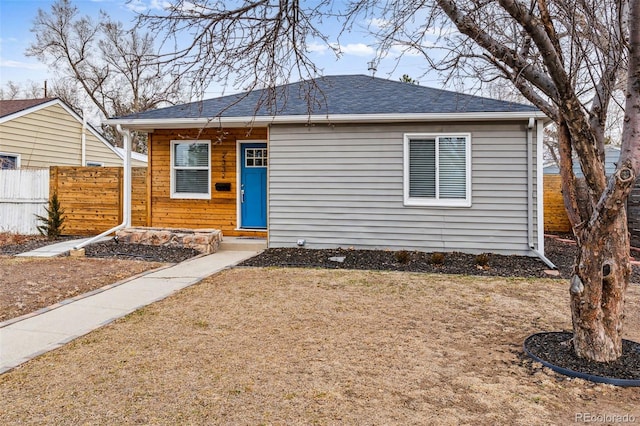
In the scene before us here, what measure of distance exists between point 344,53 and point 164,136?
6349 millimetres

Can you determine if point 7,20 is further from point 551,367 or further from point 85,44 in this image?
point 85,44

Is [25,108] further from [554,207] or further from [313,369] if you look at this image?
[554,207]

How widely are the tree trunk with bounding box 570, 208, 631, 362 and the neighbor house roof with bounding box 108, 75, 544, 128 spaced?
478cm

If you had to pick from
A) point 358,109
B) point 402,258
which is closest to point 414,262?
point 402,258

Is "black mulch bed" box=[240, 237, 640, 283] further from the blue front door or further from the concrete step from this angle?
the blue front door

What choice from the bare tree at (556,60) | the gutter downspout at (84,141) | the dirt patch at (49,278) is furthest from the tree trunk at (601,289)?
the gutter downspout at (84,141)

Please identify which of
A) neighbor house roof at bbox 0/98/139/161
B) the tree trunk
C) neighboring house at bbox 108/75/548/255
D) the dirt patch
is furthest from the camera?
neighbor house roof at bbox 0/98/139/161

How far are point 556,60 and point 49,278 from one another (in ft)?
22.3

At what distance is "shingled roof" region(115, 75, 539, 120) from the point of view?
7.77 metres

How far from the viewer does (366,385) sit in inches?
109

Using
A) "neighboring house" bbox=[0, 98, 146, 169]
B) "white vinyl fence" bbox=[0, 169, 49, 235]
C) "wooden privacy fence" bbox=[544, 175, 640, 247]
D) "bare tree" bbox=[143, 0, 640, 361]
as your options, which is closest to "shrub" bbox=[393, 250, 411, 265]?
"bare tree" bbox=[143, 0, 640, 361]

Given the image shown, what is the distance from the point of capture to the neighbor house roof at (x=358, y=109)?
7.57 meters

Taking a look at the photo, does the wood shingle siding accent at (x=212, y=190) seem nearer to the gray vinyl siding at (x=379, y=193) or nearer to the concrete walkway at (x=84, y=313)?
the gray vinyl siding at (x=379, y=193)

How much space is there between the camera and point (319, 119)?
26.3 ft
